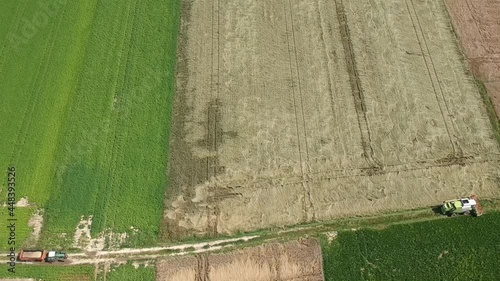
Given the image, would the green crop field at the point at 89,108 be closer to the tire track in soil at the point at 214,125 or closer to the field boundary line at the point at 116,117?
Result: the field boundary line at the point at 116,117

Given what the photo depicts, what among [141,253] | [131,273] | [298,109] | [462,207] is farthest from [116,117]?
[462,207]

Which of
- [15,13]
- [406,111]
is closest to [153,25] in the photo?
[15,13]

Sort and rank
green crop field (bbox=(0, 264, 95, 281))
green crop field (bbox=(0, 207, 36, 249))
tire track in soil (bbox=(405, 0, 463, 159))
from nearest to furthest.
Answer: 1. green crop field (bbox=(0, 264, 95, 281))
2. green crop field (bbox=(0, 207, 36, 249))
3. tire track in soil (bbox=(405, 0, 463, 159))

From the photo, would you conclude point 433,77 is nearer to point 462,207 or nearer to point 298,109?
point 298,109

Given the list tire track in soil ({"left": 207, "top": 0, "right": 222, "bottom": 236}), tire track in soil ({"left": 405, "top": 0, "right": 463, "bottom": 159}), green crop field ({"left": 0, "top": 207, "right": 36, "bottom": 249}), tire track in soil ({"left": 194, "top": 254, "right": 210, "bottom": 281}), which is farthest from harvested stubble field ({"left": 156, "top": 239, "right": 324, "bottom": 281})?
tire track in soil ({"left": 405, "top": 0, "right": 463, "bottom": 159})

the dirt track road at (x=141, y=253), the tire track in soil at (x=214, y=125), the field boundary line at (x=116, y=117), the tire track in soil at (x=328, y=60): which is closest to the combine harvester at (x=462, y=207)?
the tire track in soil at (x=328, y=60)

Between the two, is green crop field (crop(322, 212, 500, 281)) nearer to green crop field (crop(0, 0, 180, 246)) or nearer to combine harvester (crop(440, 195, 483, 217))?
combine harvester (crop(440, 195, 483, 217))
